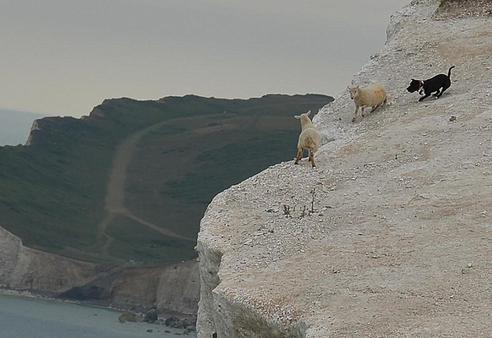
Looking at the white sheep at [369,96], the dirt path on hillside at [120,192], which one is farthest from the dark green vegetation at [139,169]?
the white sheep at [369,96]

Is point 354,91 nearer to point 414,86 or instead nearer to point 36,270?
point 414,86

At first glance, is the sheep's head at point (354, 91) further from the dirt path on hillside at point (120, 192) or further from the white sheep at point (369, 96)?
the dirt path on hillside at point (120, 192)

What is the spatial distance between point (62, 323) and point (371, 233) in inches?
1683

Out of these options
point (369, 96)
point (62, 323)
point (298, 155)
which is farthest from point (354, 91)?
point (62, 323)


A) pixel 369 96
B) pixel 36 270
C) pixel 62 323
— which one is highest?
pixel 369 96

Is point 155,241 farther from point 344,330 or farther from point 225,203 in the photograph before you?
point 344,330

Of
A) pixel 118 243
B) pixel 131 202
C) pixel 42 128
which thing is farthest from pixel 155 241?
pixel 42 128

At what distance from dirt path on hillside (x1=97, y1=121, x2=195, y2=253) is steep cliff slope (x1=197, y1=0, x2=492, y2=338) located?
48.2 m

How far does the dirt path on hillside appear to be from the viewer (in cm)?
7088

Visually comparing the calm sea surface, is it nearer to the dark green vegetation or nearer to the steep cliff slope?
the dark green vegetation

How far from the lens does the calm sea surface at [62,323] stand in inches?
2010

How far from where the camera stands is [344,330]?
34.6ft

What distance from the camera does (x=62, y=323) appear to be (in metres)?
53.9

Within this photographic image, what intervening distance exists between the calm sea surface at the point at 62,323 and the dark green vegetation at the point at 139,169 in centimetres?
449
